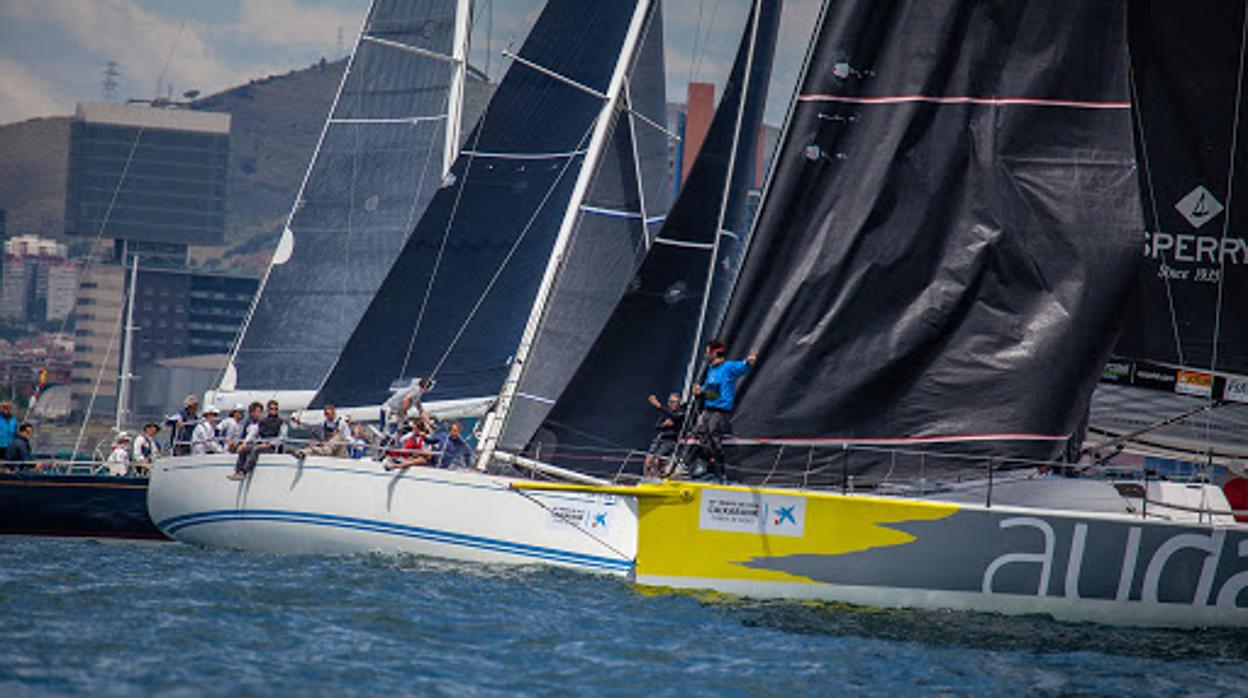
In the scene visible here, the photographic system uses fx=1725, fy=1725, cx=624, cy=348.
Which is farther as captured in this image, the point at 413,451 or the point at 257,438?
the point at 257,438

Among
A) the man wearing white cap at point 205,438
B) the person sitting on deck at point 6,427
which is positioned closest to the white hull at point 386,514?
the man wearing white cap at point 205,438

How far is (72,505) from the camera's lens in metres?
20.8

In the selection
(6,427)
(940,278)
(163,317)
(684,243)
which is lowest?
(163,317)

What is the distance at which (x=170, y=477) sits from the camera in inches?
797

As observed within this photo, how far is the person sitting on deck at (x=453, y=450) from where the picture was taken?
A: 60.8 feet

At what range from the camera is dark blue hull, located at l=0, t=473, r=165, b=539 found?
20.7 metres

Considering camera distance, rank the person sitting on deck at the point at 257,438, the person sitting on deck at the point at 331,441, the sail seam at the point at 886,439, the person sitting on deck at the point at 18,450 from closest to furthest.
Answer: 1. the sail seam at the point at 886,439
2. the person sitting on deck at the point at 331,441
3. the person sitting on deck at the point at 257,438
4. the person sitting on deck at the point at 18,450

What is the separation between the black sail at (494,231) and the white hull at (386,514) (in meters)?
2.43

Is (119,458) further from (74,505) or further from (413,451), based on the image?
(413,451)

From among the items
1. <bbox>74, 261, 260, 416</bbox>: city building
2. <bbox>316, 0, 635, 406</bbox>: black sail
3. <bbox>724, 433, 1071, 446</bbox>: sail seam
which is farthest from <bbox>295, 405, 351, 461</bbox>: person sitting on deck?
<bbox>74, 261, 260, 416</bbox>: city building

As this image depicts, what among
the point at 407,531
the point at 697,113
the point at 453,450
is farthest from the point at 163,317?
the point at 407,531

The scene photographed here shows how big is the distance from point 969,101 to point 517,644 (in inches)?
233

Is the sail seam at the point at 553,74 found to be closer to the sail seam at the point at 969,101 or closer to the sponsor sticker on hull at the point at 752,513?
the sail seam at the point at 969,101

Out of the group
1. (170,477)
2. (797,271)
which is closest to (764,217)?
(797,271)
